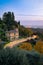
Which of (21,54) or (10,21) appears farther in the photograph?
(10,21)

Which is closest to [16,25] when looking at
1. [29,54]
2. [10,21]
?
[10,21]

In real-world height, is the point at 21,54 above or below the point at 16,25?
above

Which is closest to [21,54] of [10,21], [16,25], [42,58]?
[42,58]

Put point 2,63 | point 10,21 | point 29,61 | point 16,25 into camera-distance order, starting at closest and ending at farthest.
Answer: point 2,63 → point 29,61 → point 10,21 → point 16,25

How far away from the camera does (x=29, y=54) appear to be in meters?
3.95

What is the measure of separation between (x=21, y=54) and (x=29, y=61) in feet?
1.15

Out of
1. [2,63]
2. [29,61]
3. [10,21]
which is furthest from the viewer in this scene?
[10,21]

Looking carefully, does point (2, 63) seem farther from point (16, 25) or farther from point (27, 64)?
point (16, 25)

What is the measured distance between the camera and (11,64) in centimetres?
338

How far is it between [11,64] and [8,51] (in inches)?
9.2

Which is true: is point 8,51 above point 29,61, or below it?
above

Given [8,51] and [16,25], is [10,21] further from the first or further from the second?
[8,51]

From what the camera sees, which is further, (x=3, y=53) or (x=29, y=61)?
(x=29, y=61)

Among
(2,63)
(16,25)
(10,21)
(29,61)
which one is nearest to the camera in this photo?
(2,63)
